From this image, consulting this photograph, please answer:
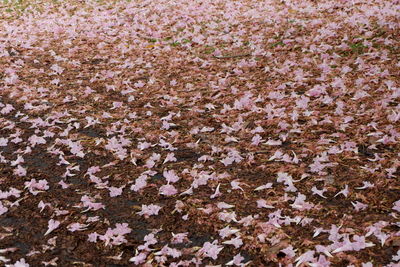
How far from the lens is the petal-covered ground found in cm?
381

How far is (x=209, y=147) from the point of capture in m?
5.52

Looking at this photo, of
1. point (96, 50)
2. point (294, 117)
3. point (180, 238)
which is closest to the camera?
point (180, 238)

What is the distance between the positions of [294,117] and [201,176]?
192 centimetres

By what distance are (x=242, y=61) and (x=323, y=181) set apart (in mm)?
4423

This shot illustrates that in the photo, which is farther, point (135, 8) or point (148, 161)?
point (135, 8)

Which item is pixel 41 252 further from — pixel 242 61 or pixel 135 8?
pixel 135 8

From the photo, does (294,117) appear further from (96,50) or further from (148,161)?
(96,50)

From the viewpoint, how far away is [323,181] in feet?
15.0

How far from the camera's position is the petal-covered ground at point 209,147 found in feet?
12.5

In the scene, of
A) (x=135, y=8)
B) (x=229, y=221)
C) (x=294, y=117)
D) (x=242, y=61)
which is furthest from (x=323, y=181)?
(x=135, y=8)

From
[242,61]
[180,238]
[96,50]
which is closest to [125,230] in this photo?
[180,238]

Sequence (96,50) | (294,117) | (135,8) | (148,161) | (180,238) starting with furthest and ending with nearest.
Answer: (135,8), (96,50), (294,117), (148,161), (180,238)

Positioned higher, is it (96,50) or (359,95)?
(359,95)

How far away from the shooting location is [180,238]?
3.88m
